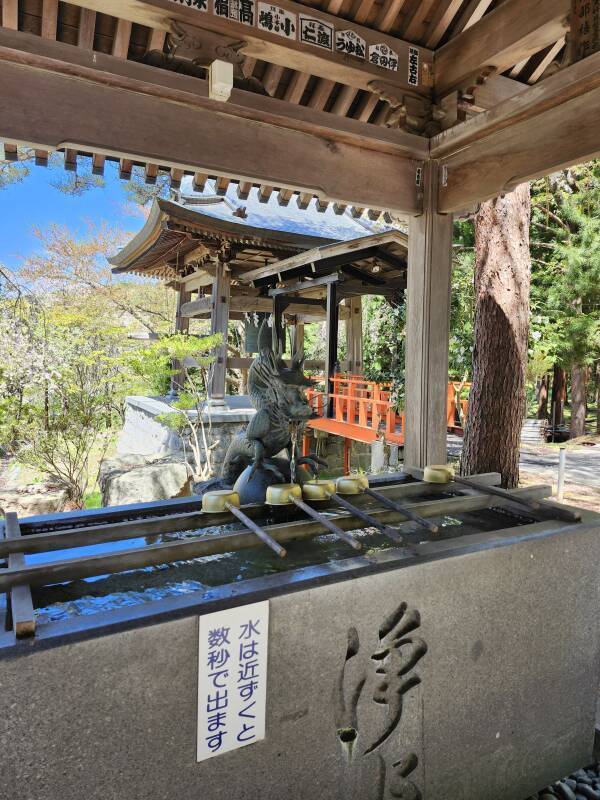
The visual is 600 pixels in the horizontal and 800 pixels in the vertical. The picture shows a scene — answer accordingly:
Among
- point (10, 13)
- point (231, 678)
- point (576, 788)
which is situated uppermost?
point (10, 13)

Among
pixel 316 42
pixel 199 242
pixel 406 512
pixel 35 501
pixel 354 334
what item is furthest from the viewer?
pixel 354 334

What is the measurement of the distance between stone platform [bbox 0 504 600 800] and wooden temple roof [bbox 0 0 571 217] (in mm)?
2502

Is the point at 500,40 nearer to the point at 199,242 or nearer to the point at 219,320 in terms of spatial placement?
the point at 199,242

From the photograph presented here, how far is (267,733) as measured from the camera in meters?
1.67

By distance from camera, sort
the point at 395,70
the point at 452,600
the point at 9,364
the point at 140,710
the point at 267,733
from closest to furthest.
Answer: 1. the point at 140,710
2. the point at 267,733
3. the point at 452,600
4. the point at 395,70
5. the point at 9,364

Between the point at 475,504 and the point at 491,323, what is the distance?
11.8 feet

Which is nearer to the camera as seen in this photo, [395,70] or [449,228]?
[395,70]

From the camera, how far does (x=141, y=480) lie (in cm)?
833

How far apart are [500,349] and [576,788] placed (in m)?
4.18

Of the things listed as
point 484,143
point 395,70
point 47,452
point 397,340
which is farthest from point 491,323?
point 47,452

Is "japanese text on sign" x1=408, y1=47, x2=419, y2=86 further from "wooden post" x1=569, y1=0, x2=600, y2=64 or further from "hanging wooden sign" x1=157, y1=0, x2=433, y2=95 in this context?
"wooden post" x1=569, y1=0, x2=600, y2=64

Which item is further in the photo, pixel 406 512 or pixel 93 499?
pixel 93 499

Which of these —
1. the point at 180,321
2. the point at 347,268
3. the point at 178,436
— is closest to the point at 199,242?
the point at 347,268

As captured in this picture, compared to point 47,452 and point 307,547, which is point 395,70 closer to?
point 307,547
